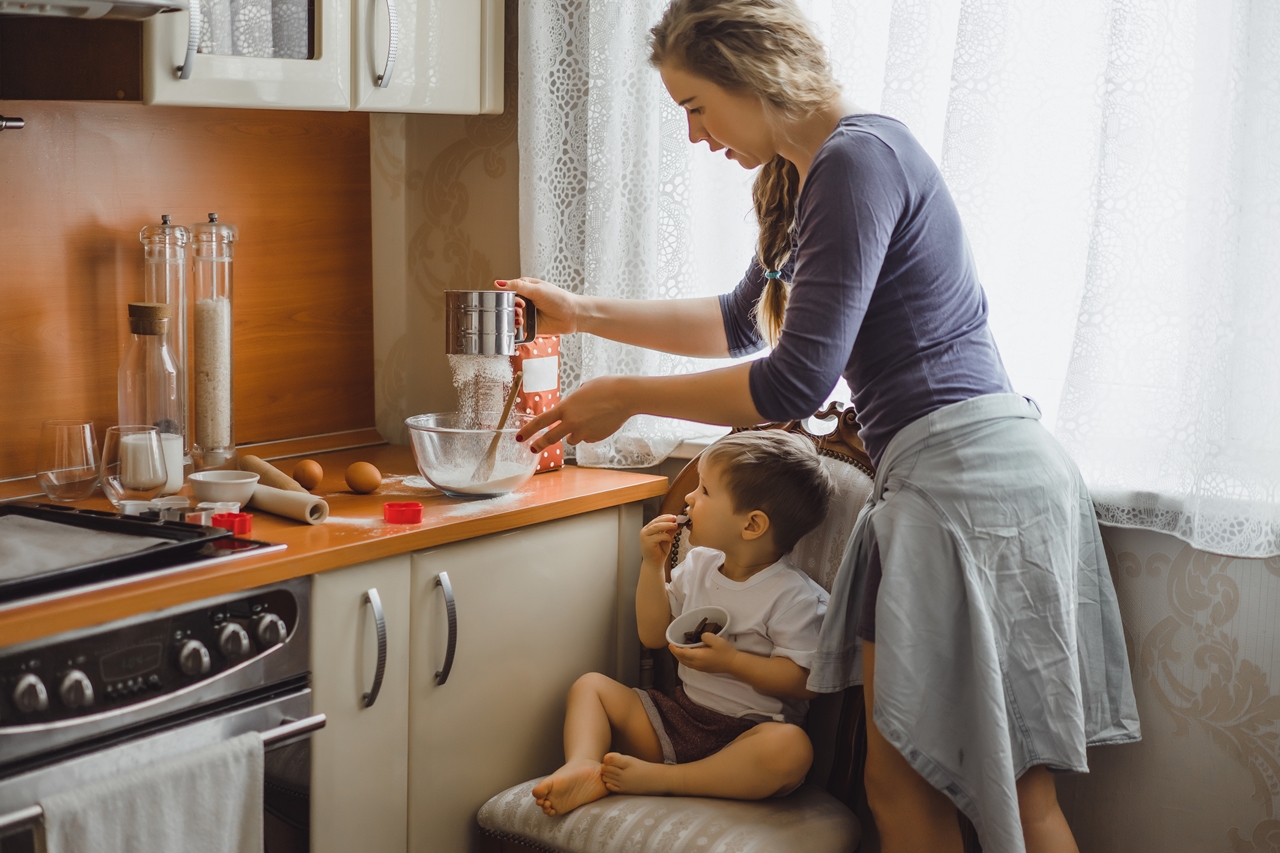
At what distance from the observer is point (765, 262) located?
172 centimetres

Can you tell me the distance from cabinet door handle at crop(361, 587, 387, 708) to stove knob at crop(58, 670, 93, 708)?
15.3 inches

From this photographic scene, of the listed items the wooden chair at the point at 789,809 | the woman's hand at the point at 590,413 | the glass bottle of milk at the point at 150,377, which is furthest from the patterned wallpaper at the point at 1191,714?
the glass bottle of milk at the point at 150,377

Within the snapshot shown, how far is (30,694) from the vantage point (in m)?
1.20

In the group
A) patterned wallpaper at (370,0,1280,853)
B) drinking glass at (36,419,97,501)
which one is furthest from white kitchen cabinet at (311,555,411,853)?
patterned wallpaper at (370,0,1280,853)

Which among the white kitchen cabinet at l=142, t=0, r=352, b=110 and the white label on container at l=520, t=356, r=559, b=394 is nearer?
the white kitchen cabinet at l=142, t=0, r=352, b=110

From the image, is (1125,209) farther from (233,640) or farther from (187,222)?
(187,222)

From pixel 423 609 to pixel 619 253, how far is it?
0.73 m

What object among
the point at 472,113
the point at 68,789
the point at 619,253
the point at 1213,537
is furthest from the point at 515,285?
the point at 1213,537

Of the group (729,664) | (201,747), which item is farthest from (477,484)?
(201,747)

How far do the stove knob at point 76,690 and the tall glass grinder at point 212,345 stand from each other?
0.70 m

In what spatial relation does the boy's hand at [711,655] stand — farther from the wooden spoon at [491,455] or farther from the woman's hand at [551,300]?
the woman's hand at [551,300]

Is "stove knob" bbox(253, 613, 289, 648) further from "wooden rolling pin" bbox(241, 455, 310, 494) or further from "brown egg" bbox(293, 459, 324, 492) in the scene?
"brown egg" bbox(293, 459, 324, 492)

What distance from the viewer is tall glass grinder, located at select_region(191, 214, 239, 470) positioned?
188cm

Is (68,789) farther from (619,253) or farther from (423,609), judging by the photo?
(619,253)
